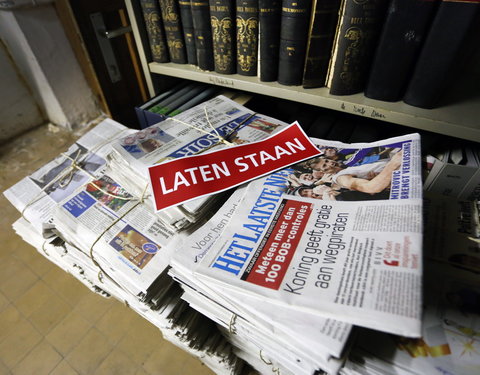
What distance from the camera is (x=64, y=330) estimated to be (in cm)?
83

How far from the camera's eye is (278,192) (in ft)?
1.75

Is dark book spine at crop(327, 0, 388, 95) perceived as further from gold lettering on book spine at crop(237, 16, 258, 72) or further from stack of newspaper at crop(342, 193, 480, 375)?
stack of newspaper at crop(342, 193, 480, 375)

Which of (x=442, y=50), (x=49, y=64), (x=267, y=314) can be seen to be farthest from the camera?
(x=49, y=64)

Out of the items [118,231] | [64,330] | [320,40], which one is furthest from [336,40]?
[64,330]

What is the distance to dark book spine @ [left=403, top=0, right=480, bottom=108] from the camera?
447 millimetres

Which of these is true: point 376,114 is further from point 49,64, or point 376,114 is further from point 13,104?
point 13,104

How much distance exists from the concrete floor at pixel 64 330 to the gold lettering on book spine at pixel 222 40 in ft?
2.76

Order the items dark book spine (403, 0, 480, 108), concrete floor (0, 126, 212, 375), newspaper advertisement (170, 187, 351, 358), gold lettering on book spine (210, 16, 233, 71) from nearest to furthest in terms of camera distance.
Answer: newspaper advertisement (170, 187, 351, 358) < dark book spine (403, 0, 480, 108) < gold lettering on book spine (210, 16, 233, 71) < concrete floor (0, 126, 212, 375)

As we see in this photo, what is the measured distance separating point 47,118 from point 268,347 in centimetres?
149

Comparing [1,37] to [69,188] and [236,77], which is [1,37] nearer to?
[69,188]

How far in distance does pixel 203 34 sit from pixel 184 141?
1.03 ft

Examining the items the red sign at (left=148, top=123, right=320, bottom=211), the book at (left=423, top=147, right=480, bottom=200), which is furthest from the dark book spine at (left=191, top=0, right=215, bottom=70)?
the book at (left=423, top=147, right=480, bottom=200)

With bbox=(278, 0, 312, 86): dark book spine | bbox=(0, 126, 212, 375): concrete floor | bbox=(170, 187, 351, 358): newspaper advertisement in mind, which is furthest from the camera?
bbox=(0, 126, 212, 375): concrete floor

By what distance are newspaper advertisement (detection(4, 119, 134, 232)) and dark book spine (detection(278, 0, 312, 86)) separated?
53 centimetres
